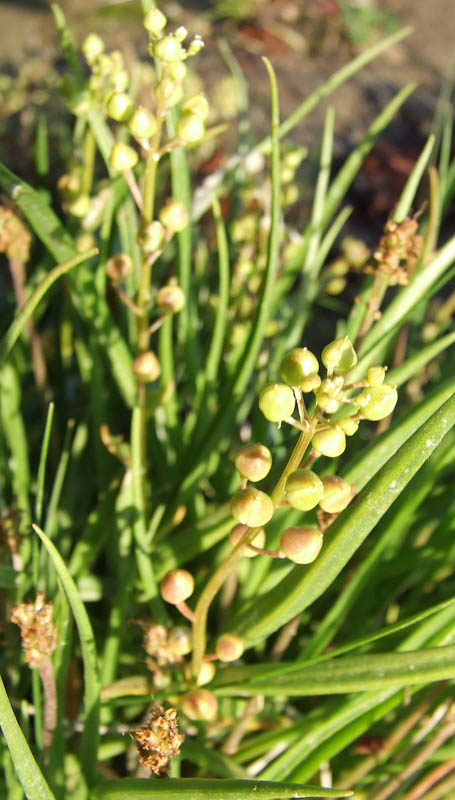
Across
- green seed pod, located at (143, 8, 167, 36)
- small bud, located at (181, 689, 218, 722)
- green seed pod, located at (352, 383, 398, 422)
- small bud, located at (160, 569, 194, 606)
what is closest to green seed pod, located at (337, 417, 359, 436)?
green seed pod, located at (352, 383, 398, 422)

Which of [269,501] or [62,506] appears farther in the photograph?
[62,506]

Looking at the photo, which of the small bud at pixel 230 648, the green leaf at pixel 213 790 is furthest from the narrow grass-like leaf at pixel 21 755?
the small bud at pixel 230 648

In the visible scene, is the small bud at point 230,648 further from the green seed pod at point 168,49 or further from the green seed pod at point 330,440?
the green seed pod at point 168,49

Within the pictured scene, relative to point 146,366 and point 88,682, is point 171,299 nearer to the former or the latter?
point 146,366

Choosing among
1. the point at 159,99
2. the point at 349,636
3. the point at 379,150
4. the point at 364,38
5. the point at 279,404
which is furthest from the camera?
the point at 364,38

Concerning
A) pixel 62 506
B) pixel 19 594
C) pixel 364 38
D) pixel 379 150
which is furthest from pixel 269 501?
pixel 364 38

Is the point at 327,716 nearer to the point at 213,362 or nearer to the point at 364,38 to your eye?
the point at 213,362

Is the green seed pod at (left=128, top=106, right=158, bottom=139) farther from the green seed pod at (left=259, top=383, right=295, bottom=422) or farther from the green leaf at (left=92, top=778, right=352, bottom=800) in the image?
the green leaf at (left=92, top=778, right=352, bottom=800)
